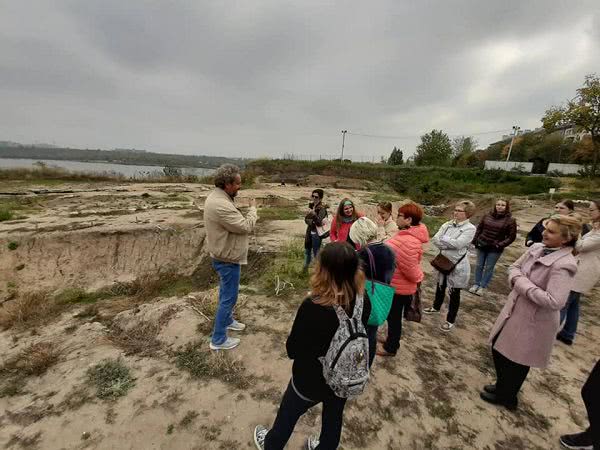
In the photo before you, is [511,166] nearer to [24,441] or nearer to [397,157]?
[397,157]

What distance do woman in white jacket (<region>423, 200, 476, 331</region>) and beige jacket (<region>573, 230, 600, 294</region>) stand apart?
1.23m

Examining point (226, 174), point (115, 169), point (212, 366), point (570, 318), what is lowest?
point (115, 169)

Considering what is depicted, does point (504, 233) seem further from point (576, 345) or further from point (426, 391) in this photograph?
point (426, 391)

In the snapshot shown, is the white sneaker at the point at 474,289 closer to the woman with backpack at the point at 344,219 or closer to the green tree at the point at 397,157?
the woman with backpack at the point at 344,219

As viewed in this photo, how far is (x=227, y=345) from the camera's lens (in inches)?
126

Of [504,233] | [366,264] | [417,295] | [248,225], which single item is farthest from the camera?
[504,233]

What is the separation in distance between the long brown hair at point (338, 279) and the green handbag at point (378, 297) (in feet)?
1.59

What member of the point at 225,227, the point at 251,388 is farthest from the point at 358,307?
the point at 251,388

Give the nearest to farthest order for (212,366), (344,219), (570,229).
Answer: (570,229) < (212,366) < (344,219)

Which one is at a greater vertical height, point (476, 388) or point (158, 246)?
point (476, 388)

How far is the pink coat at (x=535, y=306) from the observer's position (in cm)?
201

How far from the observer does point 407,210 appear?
2803mm

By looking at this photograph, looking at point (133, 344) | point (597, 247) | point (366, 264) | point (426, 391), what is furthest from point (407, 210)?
A: point (133, 344)

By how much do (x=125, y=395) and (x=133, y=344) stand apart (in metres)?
0.94
